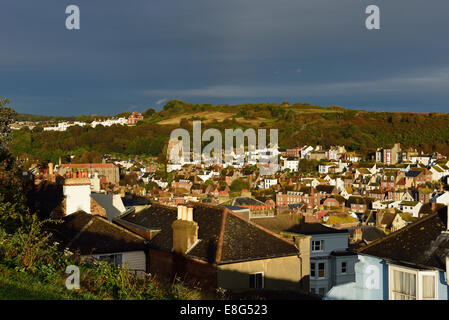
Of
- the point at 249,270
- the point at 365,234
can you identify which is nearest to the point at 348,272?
the point at 249,270

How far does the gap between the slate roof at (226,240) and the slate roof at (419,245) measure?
410 cm

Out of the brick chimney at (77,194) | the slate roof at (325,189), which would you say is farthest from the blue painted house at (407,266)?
the slate roof at (325,189)

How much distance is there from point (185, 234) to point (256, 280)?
272 centimetres

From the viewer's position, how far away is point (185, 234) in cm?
1633

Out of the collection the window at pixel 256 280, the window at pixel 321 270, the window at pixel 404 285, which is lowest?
the window at pixel 321 270

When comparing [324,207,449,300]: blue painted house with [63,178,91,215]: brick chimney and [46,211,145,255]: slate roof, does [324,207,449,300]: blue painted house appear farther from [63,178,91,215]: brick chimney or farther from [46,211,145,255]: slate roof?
[63,178,91,215]: brick chimney

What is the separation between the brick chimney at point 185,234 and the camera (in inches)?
639

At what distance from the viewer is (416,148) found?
197 m

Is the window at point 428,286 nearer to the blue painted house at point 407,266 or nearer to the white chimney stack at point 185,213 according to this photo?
the blue painted house at point 407,266

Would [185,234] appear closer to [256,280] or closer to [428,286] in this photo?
[256,280]

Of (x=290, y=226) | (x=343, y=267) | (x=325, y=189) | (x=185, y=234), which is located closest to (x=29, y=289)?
(x=185, y=234)

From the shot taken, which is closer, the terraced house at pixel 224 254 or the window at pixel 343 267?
the terraced house at pixel 224 254

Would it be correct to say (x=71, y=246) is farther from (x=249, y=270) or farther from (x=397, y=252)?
(x=397, y=252)

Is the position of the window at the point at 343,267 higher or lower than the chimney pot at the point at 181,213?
lower
